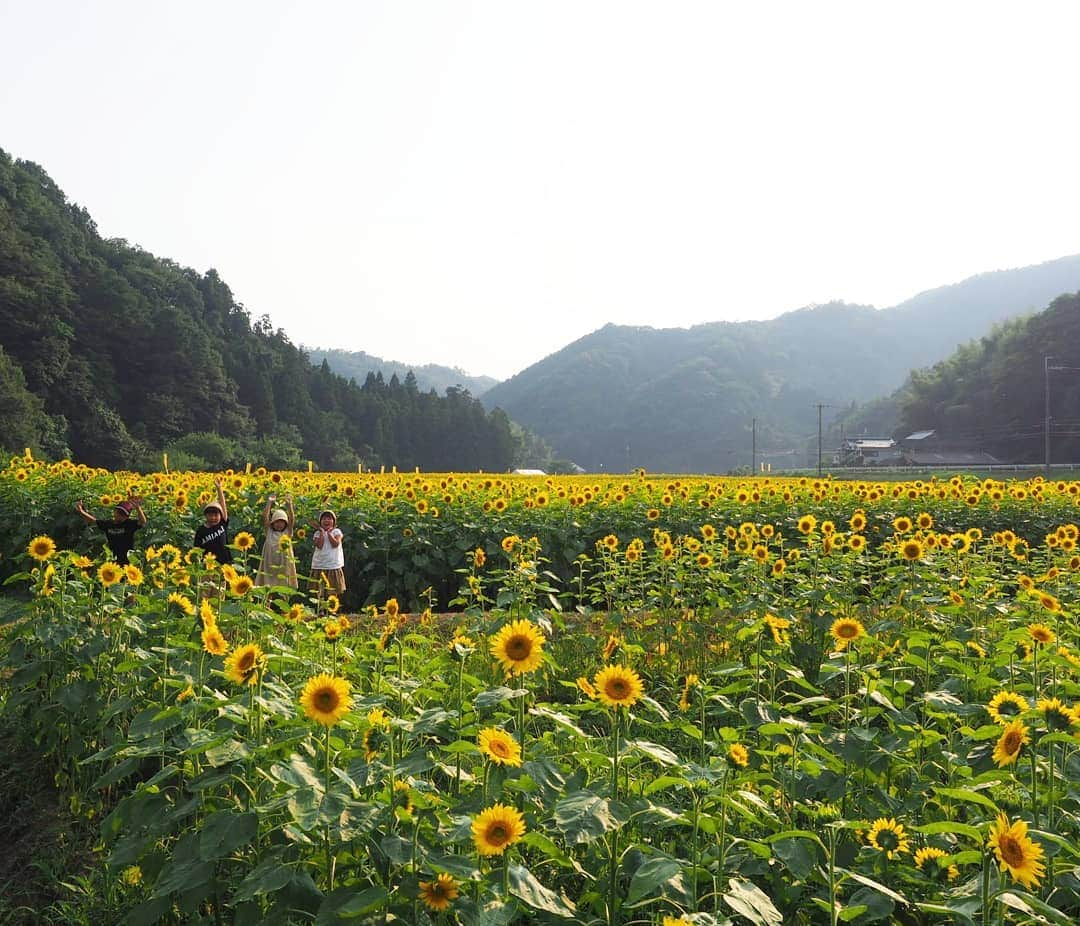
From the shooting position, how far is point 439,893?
2047 millimetres

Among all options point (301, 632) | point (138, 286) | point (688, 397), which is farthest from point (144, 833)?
point (688, 397)

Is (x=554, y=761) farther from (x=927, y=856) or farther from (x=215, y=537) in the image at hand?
(x=215, y=537)

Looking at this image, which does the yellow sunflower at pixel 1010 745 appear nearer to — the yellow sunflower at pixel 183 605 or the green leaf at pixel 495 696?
the green leaf at pixel 495 696

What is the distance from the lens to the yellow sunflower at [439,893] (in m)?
2.04

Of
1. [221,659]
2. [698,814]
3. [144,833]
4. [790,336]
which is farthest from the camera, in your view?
[790,336]

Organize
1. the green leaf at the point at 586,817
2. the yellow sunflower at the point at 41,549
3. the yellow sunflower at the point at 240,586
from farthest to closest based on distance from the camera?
1. the yellow sunflower at the point at 41,549
2. the yellow sunflower at the point at 240,586
3. the green leaf at the point at 586,817

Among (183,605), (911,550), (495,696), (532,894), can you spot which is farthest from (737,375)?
(532,894)

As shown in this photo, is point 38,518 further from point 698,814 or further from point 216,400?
point 216,400

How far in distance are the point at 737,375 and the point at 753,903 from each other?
14992 cm

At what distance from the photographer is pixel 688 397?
133 m

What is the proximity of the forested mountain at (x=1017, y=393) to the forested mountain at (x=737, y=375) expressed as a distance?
36664mm

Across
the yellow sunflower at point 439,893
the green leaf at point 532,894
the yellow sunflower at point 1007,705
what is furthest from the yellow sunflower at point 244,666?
the yellow sunflower at point 1007,705

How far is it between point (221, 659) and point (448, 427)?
69.5 meters

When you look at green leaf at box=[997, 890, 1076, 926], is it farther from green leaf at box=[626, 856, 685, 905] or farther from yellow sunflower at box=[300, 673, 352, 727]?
yellow sunflower at box=[300, 673, 352, 727]
